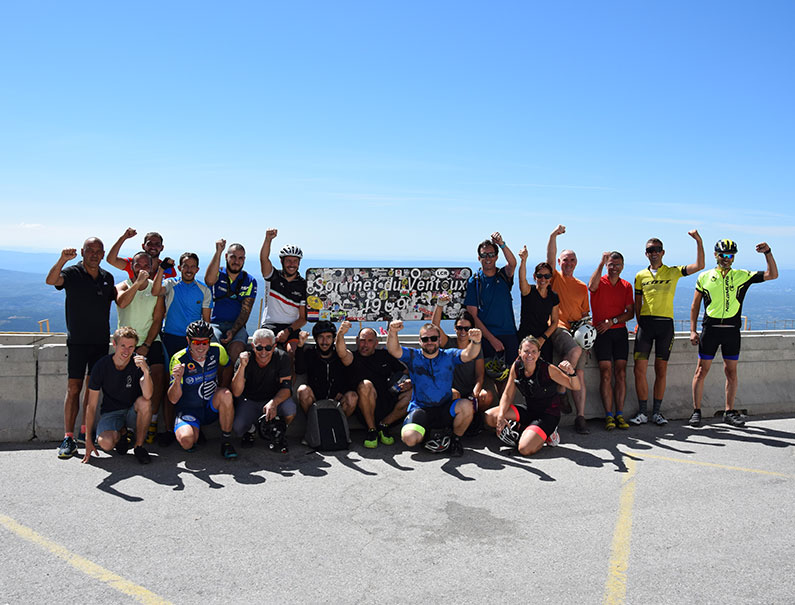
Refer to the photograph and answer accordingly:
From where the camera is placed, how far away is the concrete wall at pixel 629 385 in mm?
7770

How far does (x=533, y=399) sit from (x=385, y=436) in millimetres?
1997

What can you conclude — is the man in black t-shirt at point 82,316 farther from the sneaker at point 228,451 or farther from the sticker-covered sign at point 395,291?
the sticker-covered sign at point 395,291

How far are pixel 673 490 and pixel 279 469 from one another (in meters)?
4.29

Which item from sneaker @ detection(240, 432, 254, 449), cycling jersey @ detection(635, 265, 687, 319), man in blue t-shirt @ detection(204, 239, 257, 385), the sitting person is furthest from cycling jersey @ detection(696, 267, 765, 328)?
sneaker @ detection(240, 432, 254, 449)

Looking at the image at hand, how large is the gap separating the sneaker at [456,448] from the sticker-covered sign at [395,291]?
236 centimetres

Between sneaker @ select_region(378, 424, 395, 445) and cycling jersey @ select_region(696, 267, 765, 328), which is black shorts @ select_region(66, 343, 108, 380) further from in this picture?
cycling jersey @ select_region(696, 267, 765, 328)

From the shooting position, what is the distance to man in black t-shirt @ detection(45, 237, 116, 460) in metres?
7.32

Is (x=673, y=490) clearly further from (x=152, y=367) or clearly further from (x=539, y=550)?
(x=152, y=367)

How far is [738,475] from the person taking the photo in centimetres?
677

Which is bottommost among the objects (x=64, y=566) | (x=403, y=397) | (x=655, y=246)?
(x=64, y=566)

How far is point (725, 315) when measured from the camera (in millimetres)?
8961

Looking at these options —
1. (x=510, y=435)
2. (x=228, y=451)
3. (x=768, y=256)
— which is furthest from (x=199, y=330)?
(x=768, y=256)

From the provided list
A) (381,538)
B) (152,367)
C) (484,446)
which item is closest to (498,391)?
(484,446)

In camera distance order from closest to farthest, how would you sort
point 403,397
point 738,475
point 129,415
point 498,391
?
point 738,475, point 129,415, point 403,397, point 498,391
